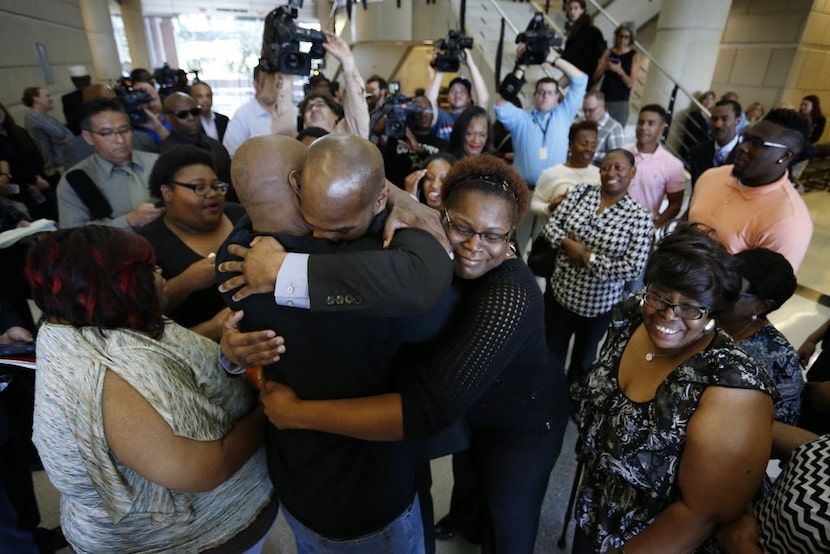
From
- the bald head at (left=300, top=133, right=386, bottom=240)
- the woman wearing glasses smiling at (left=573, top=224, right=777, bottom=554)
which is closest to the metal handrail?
the woman wearing glasses smiling at (left=573, top=224, right=777, bottom=554)

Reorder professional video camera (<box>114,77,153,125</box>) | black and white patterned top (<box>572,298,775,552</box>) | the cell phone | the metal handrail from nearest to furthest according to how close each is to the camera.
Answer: black and white patterned top (<box>572,298,775,552</box>) < the cell phone < professional video camera (<box>114,77,153,125</box>) < the metal handrail

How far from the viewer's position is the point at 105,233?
1055 millimetres

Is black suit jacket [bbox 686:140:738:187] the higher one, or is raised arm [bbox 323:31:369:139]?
raised arm [bbox 323:31:369:139]

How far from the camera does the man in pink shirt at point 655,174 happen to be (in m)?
3.26

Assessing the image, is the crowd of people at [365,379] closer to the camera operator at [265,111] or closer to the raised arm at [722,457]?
the raised arm at [722,457]

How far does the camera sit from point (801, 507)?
918mm

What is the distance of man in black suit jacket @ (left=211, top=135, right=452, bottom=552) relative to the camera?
33.8 inches

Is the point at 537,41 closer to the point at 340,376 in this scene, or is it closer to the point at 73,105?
the point at 340,376

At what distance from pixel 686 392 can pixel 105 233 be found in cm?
141

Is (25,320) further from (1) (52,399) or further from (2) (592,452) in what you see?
(2) (592,452)

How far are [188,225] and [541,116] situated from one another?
2902mm

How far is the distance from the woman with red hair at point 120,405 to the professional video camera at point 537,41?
11.7 feet

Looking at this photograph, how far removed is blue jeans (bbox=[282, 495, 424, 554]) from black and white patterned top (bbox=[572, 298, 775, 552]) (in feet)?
1.86

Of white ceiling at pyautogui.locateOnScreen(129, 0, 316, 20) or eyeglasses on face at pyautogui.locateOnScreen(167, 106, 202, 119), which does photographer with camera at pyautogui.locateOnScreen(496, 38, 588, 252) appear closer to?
eyeglasses on face at pyautogui.locateOnScreen(167, 106, 202, 119)
